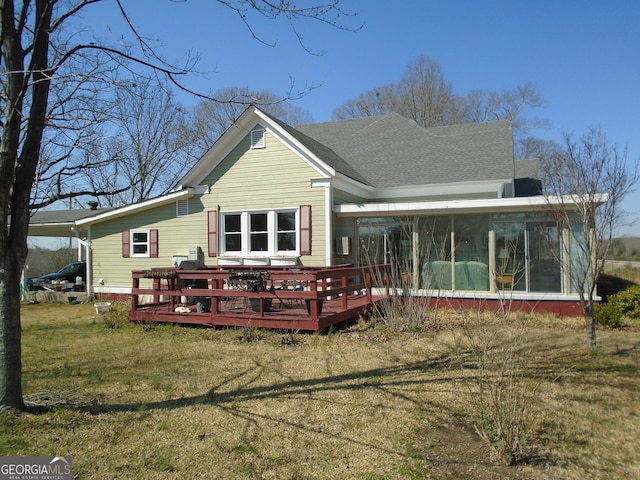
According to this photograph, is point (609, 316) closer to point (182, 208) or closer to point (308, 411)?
point (308, 411)

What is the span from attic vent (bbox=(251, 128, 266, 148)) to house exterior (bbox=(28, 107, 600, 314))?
0.03 m

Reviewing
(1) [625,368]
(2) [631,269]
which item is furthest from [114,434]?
(2) [631,269]

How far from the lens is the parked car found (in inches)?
702

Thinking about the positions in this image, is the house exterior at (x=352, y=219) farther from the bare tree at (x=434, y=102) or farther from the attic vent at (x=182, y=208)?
the bare tree at (x=434, y=102)

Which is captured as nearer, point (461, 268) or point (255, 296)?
point (255, 296)

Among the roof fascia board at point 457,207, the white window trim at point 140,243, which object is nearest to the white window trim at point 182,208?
the white window trim at point 140,243

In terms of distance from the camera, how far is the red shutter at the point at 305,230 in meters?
12.8

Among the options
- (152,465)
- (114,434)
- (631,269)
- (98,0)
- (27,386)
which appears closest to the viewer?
(152,465)

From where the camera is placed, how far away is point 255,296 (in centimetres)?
920

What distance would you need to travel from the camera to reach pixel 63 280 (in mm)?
19000

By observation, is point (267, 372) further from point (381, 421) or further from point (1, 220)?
point (1, 220)

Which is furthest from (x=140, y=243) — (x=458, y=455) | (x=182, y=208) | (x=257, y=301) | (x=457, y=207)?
(x=458, y=455)

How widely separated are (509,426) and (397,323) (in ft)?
18.0

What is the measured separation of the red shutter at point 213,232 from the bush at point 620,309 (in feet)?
33.4
